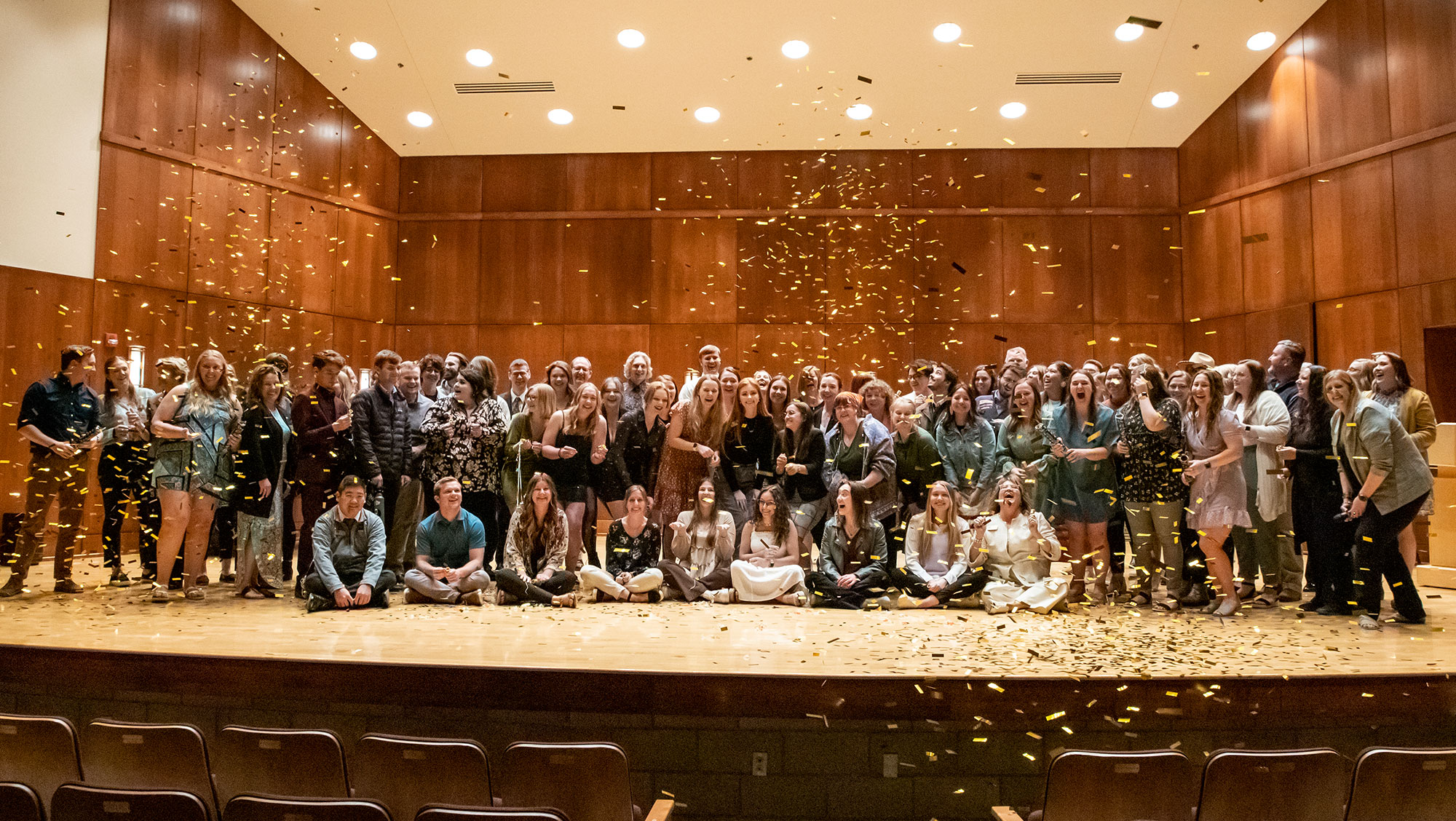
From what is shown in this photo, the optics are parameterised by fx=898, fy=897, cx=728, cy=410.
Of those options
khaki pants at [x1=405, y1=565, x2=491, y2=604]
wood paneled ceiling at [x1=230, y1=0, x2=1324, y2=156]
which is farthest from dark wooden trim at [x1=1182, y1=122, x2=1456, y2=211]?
khaki pants at [x1=405, y1=565, x2=491, y2=604]

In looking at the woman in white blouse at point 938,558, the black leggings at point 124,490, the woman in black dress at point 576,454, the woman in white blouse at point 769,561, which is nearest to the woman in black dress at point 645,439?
the woman in black dress at point 576,454

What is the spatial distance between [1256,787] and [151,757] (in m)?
2.71

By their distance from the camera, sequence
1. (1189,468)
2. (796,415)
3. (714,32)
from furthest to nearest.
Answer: (714,32)
(796,415)
(1189,468)

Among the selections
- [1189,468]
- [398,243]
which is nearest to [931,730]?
[1189,468]

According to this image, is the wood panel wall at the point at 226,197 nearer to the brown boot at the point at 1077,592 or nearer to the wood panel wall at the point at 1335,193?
the brown boot at the point at 1077,592

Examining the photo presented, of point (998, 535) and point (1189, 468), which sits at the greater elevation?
point (1189, 468)

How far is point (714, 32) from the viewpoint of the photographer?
754cm

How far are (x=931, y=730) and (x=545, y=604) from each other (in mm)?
2411

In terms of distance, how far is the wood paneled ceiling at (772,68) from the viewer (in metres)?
7.28

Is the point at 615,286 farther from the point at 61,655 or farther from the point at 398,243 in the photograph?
the point at 61,655

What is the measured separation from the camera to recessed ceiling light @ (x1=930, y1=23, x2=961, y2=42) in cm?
733

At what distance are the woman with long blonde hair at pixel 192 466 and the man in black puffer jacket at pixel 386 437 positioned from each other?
2.32 ft

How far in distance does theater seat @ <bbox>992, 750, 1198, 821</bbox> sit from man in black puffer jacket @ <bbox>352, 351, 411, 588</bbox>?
4038 millimetres

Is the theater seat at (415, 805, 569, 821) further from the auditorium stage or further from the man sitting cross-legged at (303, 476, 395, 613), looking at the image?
the man sitting cross-legged at (303, 476, 395, 613)
